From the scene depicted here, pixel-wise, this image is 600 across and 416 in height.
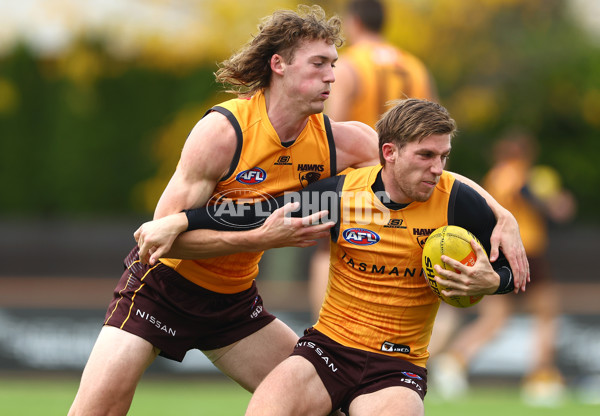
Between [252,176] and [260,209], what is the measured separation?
7.3 inches

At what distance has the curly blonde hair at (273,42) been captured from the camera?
4.98m

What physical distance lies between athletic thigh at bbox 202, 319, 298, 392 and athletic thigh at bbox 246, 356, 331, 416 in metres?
0.53

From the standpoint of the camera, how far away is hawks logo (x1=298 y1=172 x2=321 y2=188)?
5039 mm

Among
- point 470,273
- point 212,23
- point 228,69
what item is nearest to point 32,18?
point 212,23

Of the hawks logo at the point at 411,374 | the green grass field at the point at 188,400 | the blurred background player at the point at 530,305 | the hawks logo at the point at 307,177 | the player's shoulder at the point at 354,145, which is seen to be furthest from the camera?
the blurred background player at the point at 530,305

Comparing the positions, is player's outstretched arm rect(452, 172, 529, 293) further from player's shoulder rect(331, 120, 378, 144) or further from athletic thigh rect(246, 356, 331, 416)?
athletic thigh rect(246, 356, 331, 416)

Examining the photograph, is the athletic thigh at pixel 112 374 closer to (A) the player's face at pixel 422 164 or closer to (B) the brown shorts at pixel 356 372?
(B) the brown shorts at pixel 356 372

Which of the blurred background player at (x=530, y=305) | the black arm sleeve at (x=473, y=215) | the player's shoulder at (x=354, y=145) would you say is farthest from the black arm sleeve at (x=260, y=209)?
the blurred background player at (x=530, y=305)

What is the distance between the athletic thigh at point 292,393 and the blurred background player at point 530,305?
580cm

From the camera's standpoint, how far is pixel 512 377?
11.6 metres

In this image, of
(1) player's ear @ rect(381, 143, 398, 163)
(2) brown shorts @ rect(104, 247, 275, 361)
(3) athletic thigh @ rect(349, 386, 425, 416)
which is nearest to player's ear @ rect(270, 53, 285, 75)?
(1) player's ear @ rect(381, 143, 398, 163)

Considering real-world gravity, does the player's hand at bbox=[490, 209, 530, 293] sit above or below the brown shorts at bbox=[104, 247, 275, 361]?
above

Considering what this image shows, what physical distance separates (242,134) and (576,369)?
319 inches

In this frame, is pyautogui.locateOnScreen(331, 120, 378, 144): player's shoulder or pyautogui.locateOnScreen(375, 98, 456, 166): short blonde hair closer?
pyautogui.locateOnScreen(375, 98, 456, 166): short blonde hair
